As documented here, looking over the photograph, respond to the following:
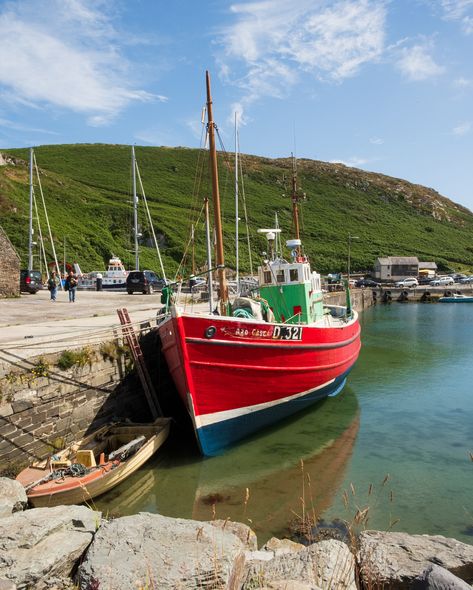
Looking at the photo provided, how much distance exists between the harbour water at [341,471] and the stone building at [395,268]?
72923 millimetres

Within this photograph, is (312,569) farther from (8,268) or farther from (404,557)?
(8,268)

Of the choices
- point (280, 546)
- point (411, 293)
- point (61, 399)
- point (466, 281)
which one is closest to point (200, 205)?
point (411, 293)

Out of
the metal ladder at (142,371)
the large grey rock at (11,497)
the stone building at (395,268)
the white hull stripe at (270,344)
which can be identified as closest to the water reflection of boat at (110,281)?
the metal ladder at (142,371)

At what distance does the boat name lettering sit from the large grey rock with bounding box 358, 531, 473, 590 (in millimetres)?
6615

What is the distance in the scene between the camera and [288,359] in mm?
13094

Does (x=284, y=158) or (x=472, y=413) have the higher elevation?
(x=284, y=158)

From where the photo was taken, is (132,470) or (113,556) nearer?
(113,556)

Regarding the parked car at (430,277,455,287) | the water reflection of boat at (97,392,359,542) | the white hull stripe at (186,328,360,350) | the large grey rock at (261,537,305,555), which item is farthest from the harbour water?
the parked car at (430,277,455,287)

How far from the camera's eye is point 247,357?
472 inches

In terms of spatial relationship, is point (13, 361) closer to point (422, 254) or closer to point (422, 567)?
point (422, 567)

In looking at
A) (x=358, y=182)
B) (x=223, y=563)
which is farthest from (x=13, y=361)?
(x=358, y=182)

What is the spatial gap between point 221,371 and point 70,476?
4163mm

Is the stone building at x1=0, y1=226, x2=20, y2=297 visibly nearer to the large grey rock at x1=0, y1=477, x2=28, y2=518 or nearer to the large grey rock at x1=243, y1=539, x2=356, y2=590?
the large grey rock at x1=0, y1=477, x2=28, y2=518

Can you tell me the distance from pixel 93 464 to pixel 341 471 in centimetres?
584
